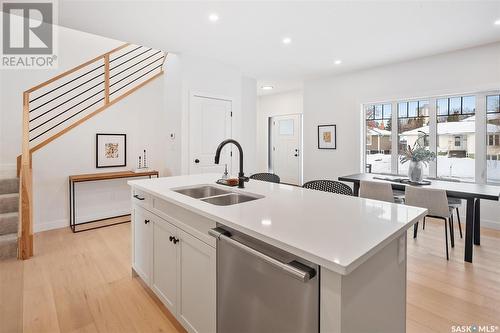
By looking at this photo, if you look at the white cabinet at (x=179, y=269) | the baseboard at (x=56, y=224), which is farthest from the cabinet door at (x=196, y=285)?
the baseboard at (x=56, y=224)

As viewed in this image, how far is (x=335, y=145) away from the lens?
547 centimetres

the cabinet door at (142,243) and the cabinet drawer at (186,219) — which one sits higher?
the cabinet drawer at (186,219)

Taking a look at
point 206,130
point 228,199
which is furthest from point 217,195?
point 206,130

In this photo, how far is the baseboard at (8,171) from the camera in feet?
10.9

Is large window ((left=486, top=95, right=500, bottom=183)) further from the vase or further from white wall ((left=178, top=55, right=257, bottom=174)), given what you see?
white wall ((left=178, top=55, right=257, bottom=174))

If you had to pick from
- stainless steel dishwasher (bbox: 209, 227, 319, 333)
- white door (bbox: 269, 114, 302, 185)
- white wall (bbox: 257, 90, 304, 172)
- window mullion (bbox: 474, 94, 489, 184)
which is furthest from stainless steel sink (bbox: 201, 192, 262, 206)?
white wall (bbox: 257, 90, 304, 172)

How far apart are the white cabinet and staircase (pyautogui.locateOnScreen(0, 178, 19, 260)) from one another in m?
1.69

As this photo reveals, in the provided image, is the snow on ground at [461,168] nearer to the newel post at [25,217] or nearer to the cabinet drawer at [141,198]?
the cabinet drawer at [141,198]

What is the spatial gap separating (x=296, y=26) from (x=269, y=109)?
4676mm

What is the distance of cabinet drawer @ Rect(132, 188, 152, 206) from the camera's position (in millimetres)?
2105

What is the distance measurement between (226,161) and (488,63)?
409 centimetres

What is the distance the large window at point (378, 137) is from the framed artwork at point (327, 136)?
62cm

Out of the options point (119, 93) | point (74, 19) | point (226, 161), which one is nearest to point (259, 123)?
point (226, 161)

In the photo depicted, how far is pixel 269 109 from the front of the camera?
788cm
